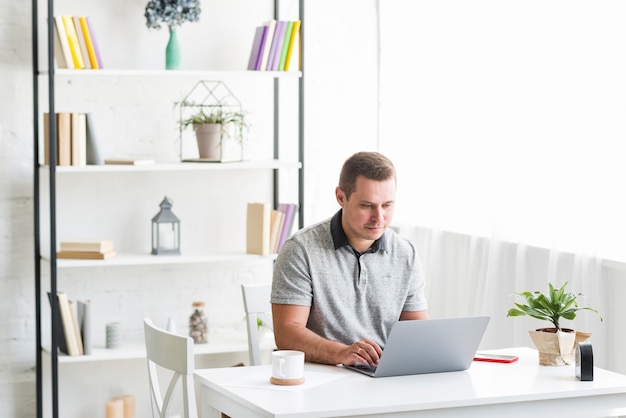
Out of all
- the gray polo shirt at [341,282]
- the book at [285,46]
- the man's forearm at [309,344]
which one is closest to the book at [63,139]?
the book at [285,46]

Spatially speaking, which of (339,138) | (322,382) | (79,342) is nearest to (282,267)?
(322,382)

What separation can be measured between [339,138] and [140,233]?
3.49 ft

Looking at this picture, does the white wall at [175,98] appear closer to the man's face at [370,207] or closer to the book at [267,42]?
the book at [267,42]

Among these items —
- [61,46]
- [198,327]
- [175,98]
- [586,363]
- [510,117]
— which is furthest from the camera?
[175,98]

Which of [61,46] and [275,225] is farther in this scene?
[275,225]

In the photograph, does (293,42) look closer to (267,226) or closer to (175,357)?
(267,226)

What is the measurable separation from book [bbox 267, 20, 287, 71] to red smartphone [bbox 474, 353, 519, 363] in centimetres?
191

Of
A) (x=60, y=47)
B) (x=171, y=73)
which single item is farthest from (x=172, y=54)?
(x=60, y=47)

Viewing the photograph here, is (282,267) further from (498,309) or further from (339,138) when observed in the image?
(339,138)

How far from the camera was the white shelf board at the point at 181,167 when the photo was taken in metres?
3.96

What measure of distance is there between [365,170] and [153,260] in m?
1.58

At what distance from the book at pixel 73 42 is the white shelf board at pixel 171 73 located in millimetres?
Result: 47

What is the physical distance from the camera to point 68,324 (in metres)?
4.00

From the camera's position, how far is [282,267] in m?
2.79
